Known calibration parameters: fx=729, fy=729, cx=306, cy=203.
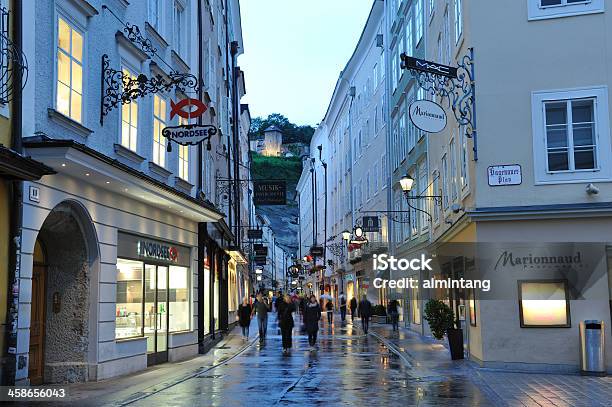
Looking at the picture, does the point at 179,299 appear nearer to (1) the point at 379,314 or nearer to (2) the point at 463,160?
(2) the point at 463,160

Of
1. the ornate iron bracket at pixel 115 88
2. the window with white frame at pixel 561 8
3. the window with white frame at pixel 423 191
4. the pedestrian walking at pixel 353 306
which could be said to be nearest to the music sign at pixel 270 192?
the window with white frame at pixel 423 191

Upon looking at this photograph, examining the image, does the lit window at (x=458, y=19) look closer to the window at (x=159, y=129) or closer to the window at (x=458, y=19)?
the window at (x=458, y=19)

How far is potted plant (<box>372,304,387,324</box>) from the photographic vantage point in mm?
40544

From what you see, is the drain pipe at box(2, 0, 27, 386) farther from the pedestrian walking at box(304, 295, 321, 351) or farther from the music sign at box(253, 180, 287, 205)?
the music sign at box(253, 180, 287, 205)

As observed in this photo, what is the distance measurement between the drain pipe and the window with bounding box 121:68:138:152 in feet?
15.1

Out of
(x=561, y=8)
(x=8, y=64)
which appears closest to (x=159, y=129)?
(x=8, y=64)

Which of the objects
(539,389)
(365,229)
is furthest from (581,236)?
(365,229)

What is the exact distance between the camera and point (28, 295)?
38.9ft

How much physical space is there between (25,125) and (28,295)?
9.01 ft

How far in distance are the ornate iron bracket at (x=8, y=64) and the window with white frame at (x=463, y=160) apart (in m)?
11.1

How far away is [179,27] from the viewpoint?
2144 centimetres

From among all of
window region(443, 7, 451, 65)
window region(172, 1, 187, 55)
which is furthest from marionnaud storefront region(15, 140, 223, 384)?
window region(443, 7, 451, 65)

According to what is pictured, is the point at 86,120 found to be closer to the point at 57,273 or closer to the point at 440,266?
the point at 57,273

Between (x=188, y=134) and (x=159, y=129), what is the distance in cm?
244
